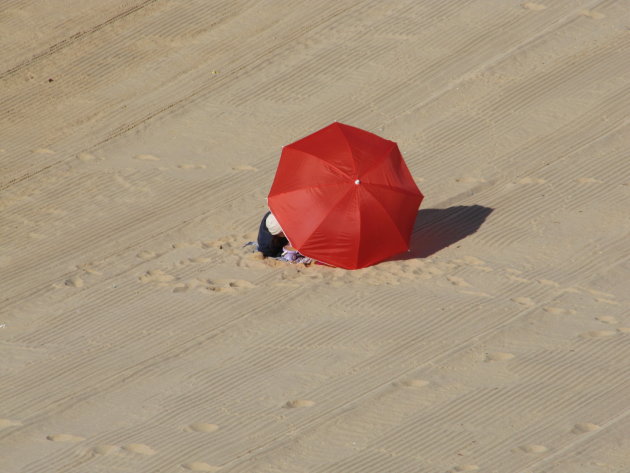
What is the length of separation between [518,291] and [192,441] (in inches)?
139

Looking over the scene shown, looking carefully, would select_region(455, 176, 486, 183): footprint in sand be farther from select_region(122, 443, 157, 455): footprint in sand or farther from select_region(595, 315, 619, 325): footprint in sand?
select_region(122, 443, 157, 455): footprint in sand

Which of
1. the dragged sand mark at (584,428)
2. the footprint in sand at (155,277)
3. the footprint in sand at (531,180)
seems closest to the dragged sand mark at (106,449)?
the footprint in sand at (155,277)

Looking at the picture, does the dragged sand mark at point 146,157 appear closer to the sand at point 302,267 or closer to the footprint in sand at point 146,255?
the sand at point 302,267

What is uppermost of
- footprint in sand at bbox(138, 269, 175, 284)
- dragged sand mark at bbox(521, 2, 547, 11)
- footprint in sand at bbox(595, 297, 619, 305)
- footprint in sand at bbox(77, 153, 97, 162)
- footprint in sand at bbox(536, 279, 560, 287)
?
dragged sand mark at bbox(521, 2, 547, 11)

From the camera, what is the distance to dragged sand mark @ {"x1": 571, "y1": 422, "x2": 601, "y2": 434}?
28.6ft

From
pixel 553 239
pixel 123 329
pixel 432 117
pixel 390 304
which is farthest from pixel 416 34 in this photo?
pixel 123 329

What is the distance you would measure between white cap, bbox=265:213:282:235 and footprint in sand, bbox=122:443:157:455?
2.85 metres

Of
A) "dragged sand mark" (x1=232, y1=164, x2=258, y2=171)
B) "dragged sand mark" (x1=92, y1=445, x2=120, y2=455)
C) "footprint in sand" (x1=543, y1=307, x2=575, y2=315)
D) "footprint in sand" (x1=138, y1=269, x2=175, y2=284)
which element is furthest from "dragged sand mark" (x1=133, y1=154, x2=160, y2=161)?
"footprint in sand" (x1=543, y1=307, x2=575, y2=315)

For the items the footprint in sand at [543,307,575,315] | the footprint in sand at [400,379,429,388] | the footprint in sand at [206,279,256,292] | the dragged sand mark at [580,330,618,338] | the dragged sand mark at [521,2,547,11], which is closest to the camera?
the footprint in sand at [400,379,429,388]

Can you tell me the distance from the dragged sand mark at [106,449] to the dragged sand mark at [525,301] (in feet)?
12.9

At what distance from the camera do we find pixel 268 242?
11055 mm

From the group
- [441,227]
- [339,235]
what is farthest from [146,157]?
[441,227]

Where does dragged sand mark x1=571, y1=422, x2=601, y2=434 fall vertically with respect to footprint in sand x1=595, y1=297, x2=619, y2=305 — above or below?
below

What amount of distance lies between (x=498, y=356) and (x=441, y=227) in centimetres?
237
